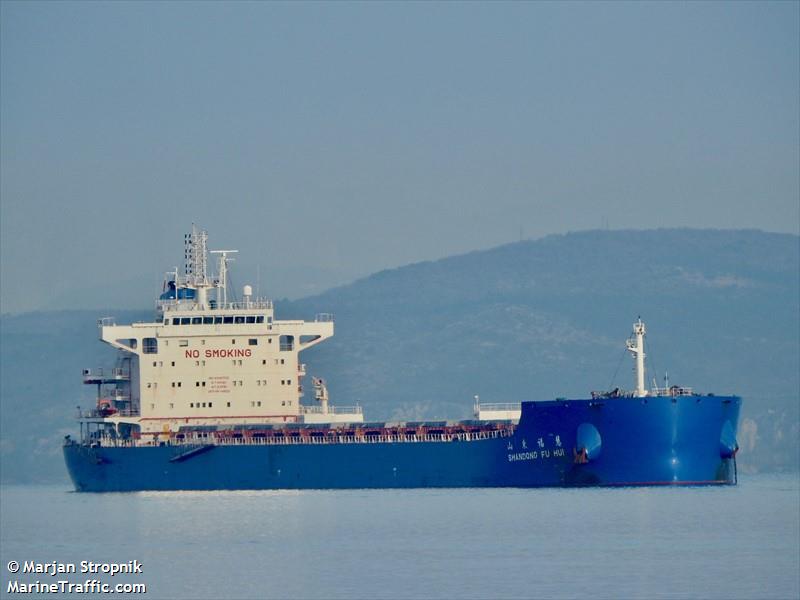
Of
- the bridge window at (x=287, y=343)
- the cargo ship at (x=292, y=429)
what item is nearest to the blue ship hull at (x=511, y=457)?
the cargo ship at (x=292, y=429)

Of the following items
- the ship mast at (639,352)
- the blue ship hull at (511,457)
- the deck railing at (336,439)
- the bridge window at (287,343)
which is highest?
the bridge window at (287,343)

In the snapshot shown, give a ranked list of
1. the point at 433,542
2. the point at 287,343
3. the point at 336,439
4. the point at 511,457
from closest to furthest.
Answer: the point at 433,542
the point at 511,457
the point at 336,439
the point at 287,343

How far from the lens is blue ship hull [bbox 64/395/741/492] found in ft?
186

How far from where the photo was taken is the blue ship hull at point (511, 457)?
56.7 m

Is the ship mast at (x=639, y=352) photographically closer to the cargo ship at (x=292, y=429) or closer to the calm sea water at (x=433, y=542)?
the cargo ship at (x=292, y=429)

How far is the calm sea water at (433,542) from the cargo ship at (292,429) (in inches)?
40.0

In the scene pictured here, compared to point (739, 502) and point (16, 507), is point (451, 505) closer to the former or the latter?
point (739, 502)

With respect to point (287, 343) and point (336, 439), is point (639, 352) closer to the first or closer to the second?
point (336, 439)

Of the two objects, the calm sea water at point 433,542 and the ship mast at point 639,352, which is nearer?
the calm sea water at point 433,542

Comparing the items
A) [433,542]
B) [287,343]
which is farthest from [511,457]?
[433,542]

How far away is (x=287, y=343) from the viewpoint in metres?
63.4

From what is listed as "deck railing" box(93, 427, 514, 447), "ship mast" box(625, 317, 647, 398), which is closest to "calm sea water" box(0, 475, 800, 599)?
"deck railing" box(93, 427, 514, 447)

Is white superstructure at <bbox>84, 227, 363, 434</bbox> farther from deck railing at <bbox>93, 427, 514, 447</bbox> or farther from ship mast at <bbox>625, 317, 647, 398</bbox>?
ship mast at <bbox>625, 317, 647, 398</bbox>

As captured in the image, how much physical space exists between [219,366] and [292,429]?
10.7 feet
